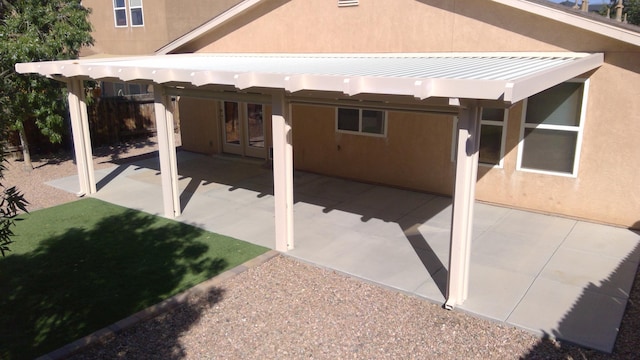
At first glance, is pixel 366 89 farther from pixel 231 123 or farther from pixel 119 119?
pixel 119 119

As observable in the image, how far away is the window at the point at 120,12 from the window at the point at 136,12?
0.42 meters

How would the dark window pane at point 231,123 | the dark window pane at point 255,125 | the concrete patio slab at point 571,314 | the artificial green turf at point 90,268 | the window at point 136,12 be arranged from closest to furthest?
the concrete patio slab at point 571,314 < the artificial green turf at point 90,268 < the dark window pane at point 255,125 < the dark window pane at point 231,123 < the window at point 136,12

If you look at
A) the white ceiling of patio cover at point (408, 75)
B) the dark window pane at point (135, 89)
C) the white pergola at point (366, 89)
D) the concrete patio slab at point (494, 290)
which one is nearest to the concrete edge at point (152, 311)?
the white pergola at point (366, 89)

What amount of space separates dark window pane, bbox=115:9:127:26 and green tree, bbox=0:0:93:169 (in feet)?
28.4

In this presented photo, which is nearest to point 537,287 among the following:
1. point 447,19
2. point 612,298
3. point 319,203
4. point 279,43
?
point 612,298

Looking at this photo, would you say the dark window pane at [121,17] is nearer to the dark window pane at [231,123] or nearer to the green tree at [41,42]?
the green tree at [41,42]

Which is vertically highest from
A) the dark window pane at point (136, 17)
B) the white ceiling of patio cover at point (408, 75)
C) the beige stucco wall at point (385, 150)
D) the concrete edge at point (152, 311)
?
the dark window pane at point (136, 17)

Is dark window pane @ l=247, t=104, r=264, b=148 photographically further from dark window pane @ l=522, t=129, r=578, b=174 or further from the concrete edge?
dark window pane @ l=522, t=129, r=578, b=174

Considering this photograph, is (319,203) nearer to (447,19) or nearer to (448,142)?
(448,142)

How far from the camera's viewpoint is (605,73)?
8.33 m

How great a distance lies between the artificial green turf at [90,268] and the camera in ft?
19.0

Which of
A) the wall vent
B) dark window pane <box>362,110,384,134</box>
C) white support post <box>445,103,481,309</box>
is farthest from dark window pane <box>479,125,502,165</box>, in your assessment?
white support post <box>445,103,481,309</box>

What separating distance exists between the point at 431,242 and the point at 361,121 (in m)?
4.30

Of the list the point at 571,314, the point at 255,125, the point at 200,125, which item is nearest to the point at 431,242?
the point at 571,314
